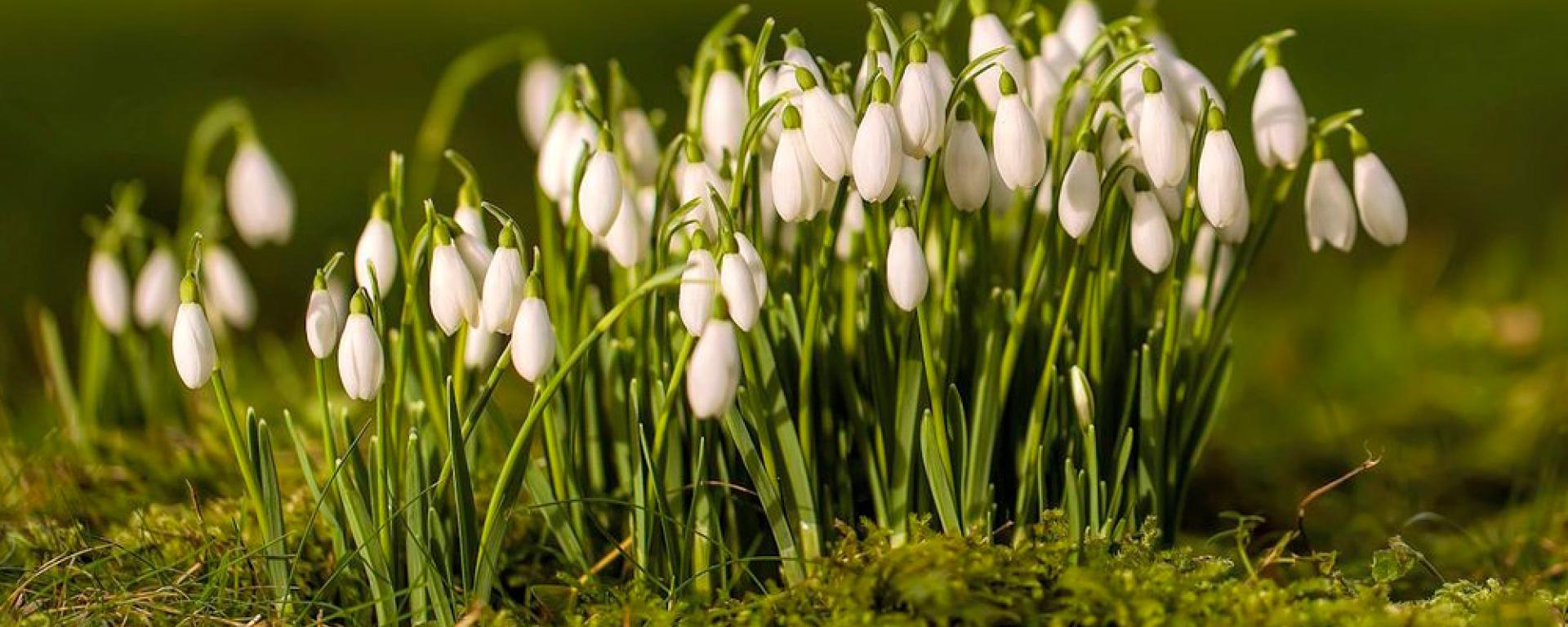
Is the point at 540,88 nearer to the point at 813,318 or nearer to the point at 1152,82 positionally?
the point at 813,318

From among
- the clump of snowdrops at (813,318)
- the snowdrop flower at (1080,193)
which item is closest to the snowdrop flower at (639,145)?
the clump of snowdrops at (813,318)

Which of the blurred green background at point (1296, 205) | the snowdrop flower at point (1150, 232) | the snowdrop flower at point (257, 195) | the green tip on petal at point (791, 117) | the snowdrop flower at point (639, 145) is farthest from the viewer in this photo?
the blurred green background at point (1296, 205)

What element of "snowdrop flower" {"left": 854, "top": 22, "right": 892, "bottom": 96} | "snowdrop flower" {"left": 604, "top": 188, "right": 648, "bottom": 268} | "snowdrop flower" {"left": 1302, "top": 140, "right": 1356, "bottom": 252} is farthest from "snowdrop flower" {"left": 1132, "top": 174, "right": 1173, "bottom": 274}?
"snowdrop flower" {"left": 604, "top": 188, "right": 648, "bottom": 268}

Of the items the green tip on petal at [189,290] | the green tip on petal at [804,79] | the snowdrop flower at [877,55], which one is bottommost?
the green tip on petal at [189,290]

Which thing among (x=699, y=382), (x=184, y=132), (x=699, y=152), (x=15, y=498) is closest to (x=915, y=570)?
(x=699, y=382)

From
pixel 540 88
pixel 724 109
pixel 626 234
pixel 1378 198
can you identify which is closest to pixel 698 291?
pixel 626 234

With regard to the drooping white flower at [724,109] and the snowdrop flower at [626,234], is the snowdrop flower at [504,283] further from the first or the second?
the drooping white flower at [724,109]

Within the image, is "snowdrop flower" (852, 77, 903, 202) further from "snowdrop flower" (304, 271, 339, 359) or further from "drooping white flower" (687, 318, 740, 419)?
"snowdrop flower" (304, 271, 339, 359)

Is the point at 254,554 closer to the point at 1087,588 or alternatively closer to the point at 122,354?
the point at 1087,588
